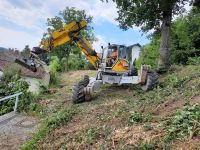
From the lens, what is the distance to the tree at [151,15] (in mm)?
21844

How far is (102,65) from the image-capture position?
731 inches

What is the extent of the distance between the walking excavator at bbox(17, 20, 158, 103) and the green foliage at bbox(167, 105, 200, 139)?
813cm

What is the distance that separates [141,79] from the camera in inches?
688

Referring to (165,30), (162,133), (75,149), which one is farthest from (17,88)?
(162,133)

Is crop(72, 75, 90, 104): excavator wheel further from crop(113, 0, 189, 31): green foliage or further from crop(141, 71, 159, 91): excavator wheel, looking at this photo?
crop(113, 0, 189, 31): green foliage

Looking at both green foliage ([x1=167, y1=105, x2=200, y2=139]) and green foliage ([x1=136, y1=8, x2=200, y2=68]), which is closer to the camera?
green foliage ([x1=167, y1=105, x2=200, y2=139])

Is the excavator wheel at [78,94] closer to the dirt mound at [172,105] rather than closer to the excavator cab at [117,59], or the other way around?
the excavator cab at [117,59]

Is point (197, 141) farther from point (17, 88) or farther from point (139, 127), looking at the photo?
point (17, 88)

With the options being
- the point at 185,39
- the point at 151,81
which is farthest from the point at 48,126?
the point at 185,39

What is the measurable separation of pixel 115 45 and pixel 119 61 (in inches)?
35.1

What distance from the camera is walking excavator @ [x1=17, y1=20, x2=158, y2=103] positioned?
17141mm

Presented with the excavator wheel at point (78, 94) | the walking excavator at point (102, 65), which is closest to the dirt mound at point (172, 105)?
the walking excavator at point (102, 65)

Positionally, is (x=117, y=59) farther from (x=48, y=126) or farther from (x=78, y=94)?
(x=48, y=126)

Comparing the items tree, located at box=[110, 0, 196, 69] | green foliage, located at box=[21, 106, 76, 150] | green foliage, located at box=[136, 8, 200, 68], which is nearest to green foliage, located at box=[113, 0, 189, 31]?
tree, located at box=[110, 0, 196, 69]
